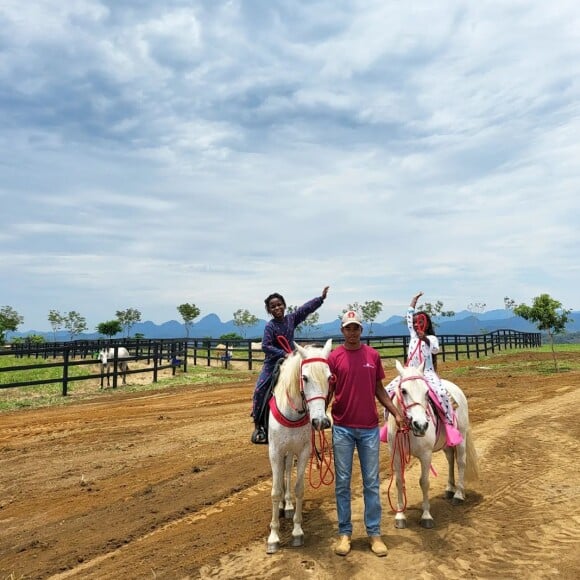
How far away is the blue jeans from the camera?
4266 millimetres

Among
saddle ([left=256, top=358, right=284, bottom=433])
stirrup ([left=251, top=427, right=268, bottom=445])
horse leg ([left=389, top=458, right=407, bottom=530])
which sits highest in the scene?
saddle ([left=256, top=358, right=284, bottom=433])

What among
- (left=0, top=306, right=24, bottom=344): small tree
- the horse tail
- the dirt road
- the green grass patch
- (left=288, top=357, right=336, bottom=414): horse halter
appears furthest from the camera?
(left=0, top=306, right=24, bottom=344): small tree

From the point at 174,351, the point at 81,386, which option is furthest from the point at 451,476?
the point at 174,351

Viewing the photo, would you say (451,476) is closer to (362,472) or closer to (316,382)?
(362,472)

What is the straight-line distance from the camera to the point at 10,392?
15.1m

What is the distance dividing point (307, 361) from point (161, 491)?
3693mm

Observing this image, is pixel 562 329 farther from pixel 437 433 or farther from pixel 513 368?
pixel 437 433

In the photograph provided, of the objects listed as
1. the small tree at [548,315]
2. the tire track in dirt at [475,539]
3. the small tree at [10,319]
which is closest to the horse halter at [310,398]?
the tire track in dirt at [475,539]

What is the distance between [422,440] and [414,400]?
0.86 meters

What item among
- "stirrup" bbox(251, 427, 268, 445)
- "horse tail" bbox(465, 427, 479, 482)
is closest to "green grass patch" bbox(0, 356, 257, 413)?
"stirrup" bbox(251, 427, 268, 445)

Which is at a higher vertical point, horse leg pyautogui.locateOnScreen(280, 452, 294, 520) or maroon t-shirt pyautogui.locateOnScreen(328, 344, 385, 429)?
maroon t-shirt pyautogui.locateOnScreen(328, 344, 385, 429)

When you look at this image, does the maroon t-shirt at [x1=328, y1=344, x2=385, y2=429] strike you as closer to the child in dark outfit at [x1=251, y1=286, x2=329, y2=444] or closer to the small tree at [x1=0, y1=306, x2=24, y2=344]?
the child in dark outfit at [x1=251, y1=286, x2=329, y2=444]

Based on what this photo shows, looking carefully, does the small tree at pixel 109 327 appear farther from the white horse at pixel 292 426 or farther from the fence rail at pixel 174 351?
the white horse at pixel 292 426

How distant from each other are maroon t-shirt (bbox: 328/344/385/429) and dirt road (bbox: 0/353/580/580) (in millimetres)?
1315
